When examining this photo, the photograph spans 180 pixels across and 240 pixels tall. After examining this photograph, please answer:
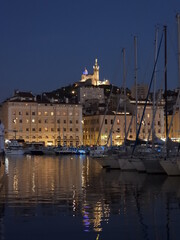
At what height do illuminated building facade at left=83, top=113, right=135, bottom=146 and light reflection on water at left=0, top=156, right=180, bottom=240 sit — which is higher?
illuminated building facade at left=83, top=113, right=135, bottom=146

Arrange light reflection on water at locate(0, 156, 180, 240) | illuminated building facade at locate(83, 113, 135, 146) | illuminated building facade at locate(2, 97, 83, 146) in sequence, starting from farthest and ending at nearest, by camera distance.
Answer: illuminated building facade at locate(83, 113, 135, 146) → illuminated building facade at locate(2, 97, 83, 146) → light reflection on water at locate(0, 156, 180, 240)

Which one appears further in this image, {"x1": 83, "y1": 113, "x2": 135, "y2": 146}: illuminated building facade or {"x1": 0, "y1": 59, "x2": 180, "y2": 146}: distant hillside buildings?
{"x1": 83, "y1": 113, "x2": 135, "y2": 146}: illuminated building facade

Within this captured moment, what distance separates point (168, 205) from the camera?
22969mm

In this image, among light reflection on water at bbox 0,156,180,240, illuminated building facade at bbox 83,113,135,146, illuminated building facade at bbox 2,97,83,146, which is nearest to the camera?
light reflection on water at bbox 0,156,180,240

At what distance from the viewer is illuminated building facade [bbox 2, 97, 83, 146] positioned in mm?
151250

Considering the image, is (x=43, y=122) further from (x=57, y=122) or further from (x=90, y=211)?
(x=90, y=211)

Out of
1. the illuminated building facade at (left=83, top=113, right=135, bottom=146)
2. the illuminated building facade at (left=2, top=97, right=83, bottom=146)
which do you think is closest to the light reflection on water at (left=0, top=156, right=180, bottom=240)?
the illuminated building facade at (left=2, top=97, right=83, bottom=146)

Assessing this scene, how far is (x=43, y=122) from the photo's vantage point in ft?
511

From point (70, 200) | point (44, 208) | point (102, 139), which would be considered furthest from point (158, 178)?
point (102, 139)

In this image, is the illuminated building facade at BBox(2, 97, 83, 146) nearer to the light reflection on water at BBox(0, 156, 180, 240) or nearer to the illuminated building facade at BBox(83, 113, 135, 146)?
the illuminated building facade at BBox(83, 113, 135, 146)

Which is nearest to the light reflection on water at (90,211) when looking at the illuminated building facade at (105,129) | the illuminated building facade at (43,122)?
the illuminated building facade at (43,122)

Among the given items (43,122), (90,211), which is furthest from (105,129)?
(90,211)

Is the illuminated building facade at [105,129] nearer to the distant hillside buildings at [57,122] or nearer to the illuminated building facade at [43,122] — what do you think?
the distant hillside buildings at [57,122]

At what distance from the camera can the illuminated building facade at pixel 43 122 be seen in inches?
5955
